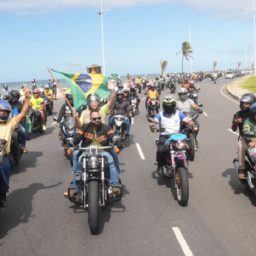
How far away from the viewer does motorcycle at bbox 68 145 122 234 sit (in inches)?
258

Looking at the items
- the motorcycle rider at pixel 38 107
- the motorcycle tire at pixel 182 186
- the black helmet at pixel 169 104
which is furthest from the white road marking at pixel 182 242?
the motorcycle rider at pixel 38 107

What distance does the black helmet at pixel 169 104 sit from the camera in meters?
9.38

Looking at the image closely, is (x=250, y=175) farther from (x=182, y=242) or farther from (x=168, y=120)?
(x=182, y=242)

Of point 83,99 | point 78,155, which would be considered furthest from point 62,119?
point 78,155

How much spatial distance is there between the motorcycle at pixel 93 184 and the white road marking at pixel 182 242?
108 cm

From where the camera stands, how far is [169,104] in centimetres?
941

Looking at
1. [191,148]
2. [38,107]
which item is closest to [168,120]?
[191,148]

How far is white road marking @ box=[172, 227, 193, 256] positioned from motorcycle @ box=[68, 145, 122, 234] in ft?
3.55

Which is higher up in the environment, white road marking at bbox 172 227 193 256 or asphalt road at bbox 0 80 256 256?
white road marking at bbox 172 227 193 256

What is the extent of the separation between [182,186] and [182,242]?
5.47ft

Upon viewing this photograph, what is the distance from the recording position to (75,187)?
7371 millimetres

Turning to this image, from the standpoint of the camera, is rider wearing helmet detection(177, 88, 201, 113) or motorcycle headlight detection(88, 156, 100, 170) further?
rider wearing helmet detection(177, 88, 201, 113)

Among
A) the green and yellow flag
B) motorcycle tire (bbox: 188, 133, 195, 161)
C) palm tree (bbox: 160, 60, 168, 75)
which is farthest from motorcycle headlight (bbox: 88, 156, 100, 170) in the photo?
palm tree (bbox: 160, 60, 168, 75)

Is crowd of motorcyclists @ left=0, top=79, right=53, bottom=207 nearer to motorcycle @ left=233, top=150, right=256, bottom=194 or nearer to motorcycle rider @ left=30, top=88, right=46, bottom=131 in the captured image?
motorcycle rider @ left=30, top=88, right=46, bottom=131
